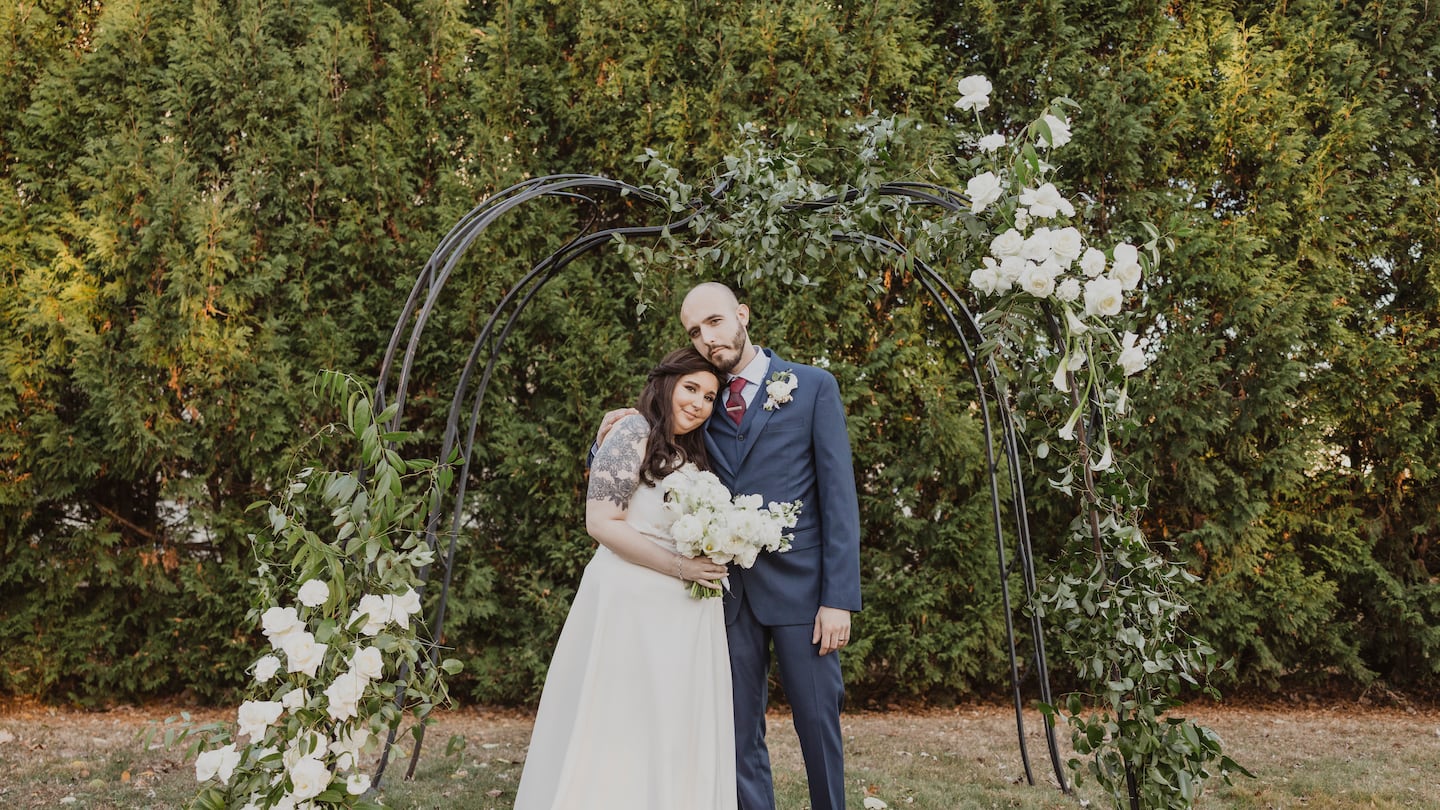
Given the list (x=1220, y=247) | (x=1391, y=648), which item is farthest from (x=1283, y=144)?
(x=1391, y=648)

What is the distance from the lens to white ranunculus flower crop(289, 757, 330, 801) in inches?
87.3

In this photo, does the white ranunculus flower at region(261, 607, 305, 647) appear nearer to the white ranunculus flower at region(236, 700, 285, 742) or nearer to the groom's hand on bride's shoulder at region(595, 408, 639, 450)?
the white ranunculus flower at region(236, 700, 285, 742)

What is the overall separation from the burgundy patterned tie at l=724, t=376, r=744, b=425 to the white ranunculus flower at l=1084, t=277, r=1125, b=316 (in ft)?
3.53

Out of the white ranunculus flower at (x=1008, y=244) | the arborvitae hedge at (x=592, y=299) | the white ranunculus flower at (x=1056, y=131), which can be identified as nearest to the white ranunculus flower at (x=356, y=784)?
the white ranunculus flower at (x=1008, y=244)

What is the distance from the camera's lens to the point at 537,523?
5.16 m

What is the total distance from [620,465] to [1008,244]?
130 centimetres

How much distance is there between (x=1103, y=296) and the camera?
2.35 metres

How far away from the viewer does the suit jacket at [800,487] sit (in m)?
2.71

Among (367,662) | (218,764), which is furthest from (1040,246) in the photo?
(218,764)

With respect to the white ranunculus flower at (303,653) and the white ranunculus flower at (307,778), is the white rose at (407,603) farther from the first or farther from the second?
the white ranunculus flower at (307,778)

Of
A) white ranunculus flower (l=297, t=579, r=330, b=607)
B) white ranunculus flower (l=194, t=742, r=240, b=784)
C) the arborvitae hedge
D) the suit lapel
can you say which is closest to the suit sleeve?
the suit lapel

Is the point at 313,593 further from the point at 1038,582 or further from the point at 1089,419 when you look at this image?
the point at 1089,419

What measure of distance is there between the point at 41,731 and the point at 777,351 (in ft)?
14.3

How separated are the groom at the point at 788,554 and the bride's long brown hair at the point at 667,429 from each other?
52 mm
